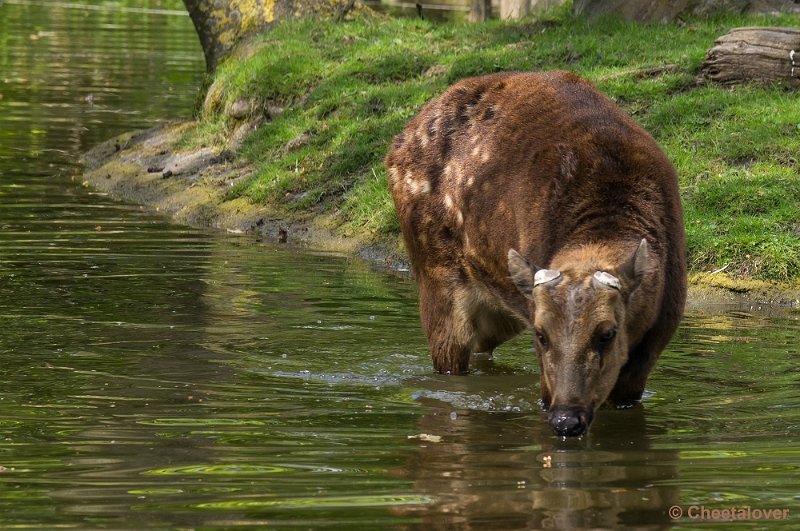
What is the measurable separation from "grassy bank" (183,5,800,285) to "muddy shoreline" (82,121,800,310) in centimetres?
16

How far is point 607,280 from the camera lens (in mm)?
7082

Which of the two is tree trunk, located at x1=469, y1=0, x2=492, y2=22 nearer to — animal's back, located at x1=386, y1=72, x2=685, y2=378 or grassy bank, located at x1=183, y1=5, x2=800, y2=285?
grassy bank, located at x1=183, y1=5, x2=800, y2=285

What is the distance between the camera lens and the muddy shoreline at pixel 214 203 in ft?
37.8

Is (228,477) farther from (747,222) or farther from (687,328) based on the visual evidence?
(747,222)

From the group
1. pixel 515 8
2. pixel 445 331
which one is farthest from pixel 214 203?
pixel 515 8

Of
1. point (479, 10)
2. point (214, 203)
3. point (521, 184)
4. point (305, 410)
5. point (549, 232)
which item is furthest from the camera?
point (479, 10)

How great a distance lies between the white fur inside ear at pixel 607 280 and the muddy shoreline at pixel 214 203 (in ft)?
14.4

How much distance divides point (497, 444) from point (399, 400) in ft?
3.82

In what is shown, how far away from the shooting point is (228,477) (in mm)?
6770

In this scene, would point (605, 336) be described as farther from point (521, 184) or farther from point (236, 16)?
point (236, 16)

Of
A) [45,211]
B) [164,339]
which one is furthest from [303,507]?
[45,211]

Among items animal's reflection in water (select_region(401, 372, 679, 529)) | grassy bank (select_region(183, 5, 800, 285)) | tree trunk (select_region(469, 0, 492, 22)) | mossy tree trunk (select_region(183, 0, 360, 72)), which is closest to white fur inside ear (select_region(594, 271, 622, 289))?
animal's reflection in water (select_region(401, 372, 679, 529))

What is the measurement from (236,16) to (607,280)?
12599mm

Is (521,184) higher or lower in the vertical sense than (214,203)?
higher
